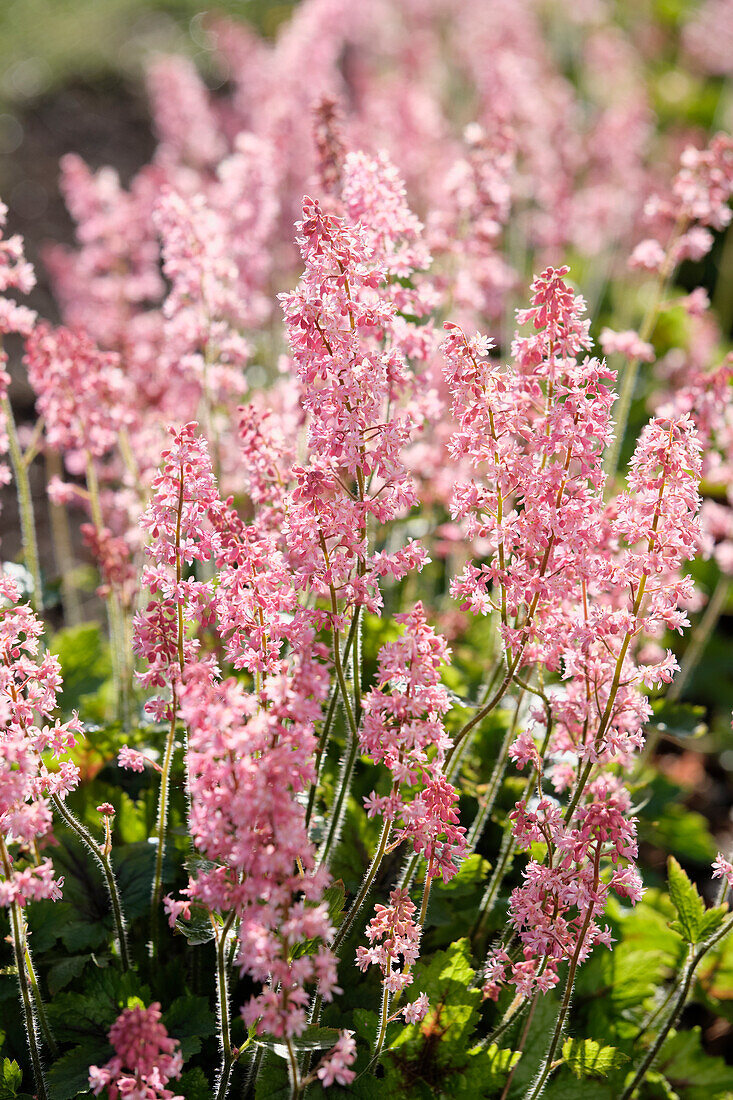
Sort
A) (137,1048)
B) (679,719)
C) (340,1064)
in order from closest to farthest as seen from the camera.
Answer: (137,1048) < (340,1064) < (679,719)

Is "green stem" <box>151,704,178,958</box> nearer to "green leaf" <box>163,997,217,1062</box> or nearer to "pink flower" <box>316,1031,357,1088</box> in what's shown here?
"green leaf" <box>163,997,217,1062</box>

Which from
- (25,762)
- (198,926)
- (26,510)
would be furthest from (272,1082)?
(26,510)

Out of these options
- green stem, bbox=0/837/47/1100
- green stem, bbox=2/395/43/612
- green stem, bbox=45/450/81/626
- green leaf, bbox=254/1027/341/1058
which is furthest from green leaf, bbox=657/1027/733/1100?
green stem, bbox=45/450/81/626

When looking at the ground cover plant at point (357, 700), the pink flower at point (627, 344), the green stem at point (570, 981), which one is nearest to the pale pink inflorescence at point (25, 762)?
the ground cover plant at point (357, 700)

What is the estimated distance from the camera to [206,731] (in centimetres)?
158

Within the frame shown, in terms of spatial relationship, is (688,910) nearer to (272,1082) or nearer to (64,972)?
(272,1082)

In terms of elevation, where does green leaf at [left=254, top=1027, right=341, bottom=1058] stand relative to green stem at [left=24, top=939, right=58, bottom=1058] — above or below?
below

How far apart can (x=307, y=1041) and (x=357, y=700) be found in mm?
678

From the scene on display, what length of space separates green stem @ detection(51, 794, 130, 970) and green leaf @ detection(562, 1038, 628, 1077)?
40.9 inches

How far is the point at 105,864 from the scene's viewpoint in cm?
218

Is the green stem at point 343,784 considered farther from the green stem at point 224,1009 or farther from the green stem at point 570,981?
the green stem at point 570,981

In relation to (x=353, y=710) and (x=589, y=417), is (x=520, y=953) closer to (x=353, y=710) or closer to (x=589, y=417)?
(x=353, y=710)

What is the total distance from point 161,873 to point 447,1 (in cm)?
941

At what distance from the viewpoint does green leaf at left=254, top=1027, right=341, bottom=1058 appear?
70.1 inches
